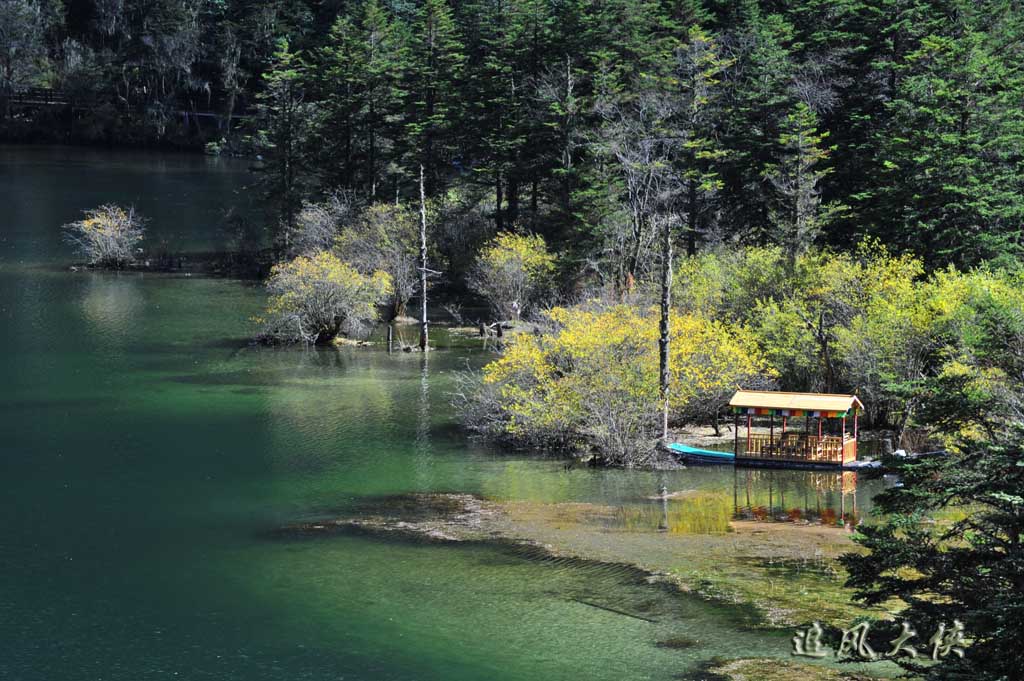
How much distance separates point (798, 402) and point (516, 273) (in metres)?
32.1

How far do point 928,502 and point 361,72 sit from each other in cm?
7649

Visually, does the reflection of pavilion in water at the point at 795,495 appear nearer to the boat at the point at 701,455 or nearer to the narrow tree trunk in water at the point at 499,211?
the boat at the point at 701,455

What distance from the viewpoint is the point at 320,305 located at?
73.9 metres

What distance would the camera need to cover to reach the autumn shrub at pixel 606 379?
162 ft

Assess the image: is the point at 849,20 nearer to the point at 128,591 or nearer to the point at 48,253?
the point at 128,591

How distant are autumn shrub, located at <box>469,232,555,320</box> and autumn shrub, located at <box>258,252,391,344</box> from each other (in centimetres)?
714

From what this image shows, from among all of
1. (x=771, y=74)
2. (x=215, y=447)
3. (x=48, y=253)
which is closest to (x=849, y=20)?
(x=771, y=74)

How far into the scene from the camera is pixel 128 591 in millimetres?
36000

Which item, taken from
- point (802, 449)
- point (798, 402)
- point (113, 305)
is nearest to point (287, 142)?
point (113, 305)

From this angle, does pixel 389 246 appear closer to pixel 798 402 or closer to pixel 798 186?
pixel 798 186

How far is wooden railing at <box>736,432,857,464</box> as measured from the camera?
47.3 m

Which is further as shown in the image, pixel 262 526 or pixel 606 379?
pixel 606 379

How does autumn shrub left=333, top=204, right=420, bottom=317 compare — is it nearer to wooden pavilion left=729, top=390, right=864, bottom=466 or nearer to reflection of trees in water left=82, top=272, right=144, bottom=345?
reflection of trees in water left=82, top=272, right=144, bottom=345

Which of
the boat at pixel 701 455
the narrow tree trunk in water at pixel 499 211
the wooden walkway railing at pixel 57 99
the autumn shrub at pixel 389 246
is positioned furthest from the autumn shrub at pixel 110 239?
the wooden walkway railing at pixel 57 99
